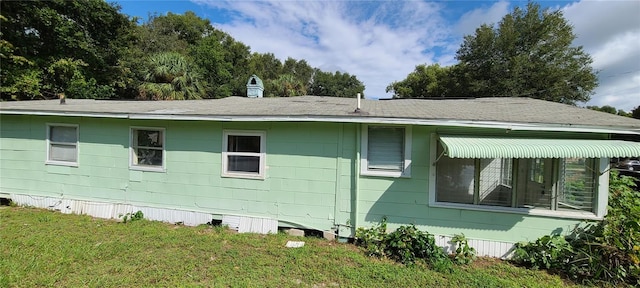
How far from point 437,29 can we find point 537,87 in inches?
620

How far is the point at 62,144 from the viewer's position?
6.94m

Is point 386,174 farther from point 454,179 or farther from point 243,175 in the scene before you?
point 243,175

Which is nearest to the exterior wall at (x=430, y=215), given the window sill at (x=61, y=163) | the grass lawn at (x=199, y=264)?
the grass lawn at (x=199, y=264)

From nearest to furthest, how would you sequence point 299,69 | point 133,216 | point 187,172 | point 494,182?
point 494,182 → point 187,172 → point 133,216 → point 299,69

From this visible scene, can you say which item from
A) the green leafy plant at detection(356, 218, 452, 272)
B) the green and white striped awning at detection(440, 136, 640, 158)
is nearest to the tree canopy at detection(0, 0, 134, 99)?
the green leafy plant at detection(356, 218, 452, 272)

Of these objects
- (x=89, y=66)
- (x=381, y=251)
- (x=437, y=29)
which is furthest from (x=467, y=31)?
(x=89, y=66)

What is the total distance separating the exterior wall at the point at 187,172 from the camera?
18.7ft

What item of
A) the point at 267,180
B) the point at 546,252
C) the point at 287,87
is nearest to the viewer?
the point at 546,252

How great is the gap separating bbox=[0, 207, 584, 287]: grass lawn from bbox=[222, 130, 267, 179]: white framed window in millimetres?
1310

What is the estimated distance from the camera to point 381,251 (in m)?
4.97

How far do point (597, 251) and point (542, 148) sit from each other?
1.89 meters

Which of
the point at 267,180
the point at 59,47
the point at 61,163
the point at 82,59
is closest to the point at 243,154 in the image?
the point at 267,180

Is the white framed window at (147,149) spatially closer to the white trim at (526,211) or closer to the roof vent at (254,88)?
the roof vent at (254,88)

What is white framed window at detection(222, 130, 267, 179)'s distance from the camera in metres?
5.92
